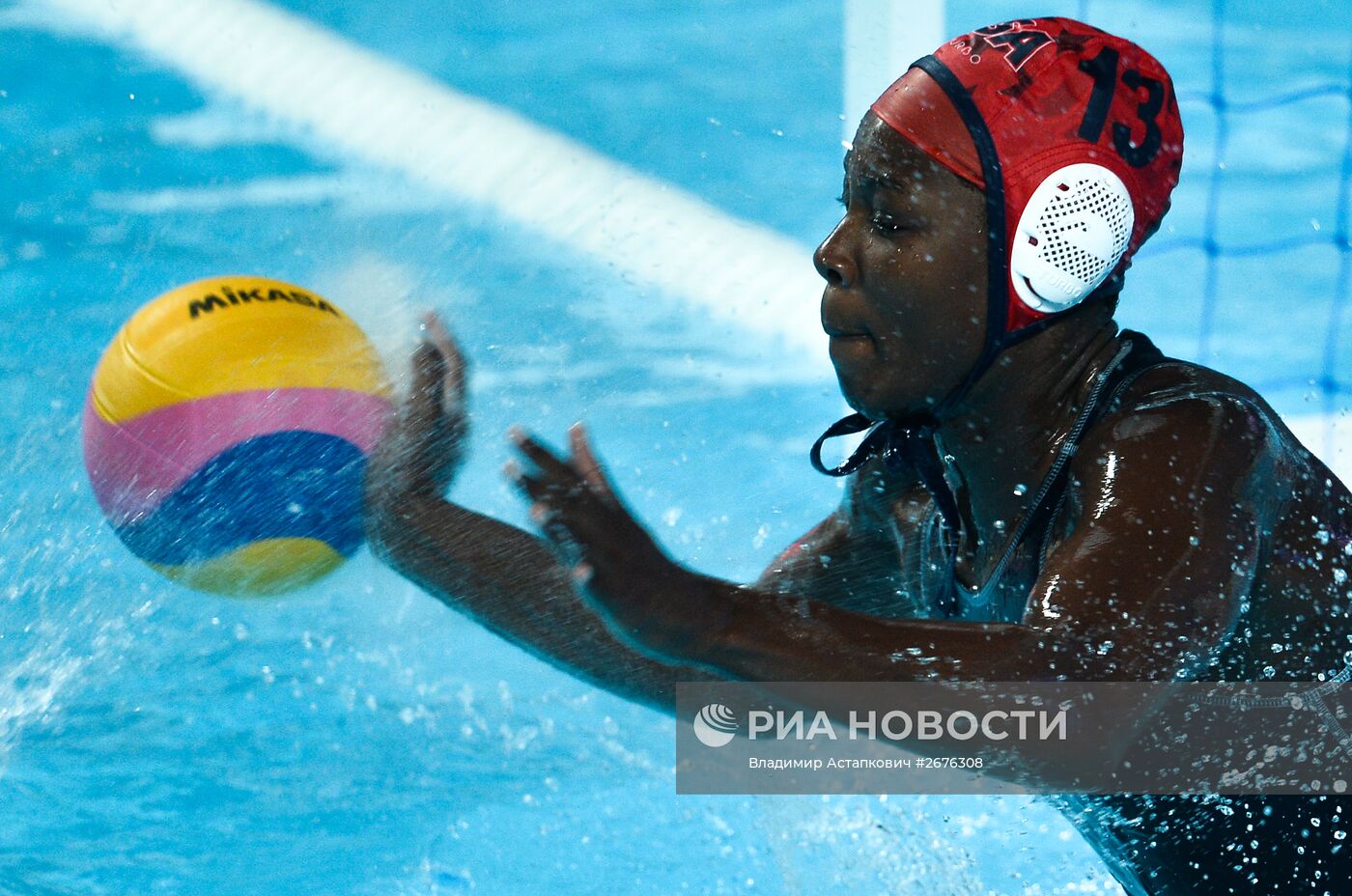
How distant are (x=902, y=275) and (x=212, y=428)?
1172 mm

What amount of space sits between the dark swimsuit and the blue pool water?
96cm

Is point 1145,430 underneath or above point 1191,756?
above

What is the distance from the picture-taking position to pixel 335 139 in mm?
6652

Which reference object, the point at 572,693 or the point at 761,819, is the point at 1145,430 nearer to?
the point at 761,819

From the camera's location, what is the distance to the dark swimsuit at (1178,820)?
7.41 ft

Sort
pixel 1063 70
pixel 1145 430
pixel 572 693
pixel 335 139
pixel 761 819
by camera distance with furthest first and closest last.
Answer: pixel 335 139
pixel 572 693
pixel 761 819
pixel 1063 70
pixel 1145 430

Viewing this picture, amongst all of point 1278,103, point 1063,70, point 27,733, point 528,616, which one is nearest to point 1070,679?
point 1063,70

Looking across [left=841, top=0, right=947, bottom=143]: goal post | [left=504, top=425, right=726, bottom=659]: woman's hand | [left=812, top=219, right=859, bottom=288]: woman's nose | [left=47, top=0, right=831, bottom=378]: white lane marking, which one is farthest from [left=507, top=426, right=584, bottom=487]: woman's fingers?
[left=47, top=0, right=831, bottom=378]: white lane marking

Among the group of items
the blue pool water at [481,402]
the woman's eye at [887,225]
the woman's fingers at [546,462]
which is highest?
the woman's eye at [887,225]

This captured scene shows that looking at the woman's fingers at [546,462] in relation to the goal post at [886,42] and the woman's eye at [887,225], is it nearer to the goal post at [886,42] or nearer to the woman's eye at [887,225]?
the woman's eye at [887,225]

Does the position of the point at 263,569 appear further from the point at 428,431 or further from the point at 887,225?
the point at 887,225

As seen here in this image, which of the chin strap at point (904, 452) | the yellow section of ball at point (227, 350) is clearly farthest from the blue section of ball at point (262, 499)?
the chin strap at point (904, 452)

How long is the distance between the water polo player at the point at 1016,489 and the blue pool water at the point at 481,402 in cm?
58

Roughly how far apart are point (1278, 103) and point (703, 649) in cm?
589
